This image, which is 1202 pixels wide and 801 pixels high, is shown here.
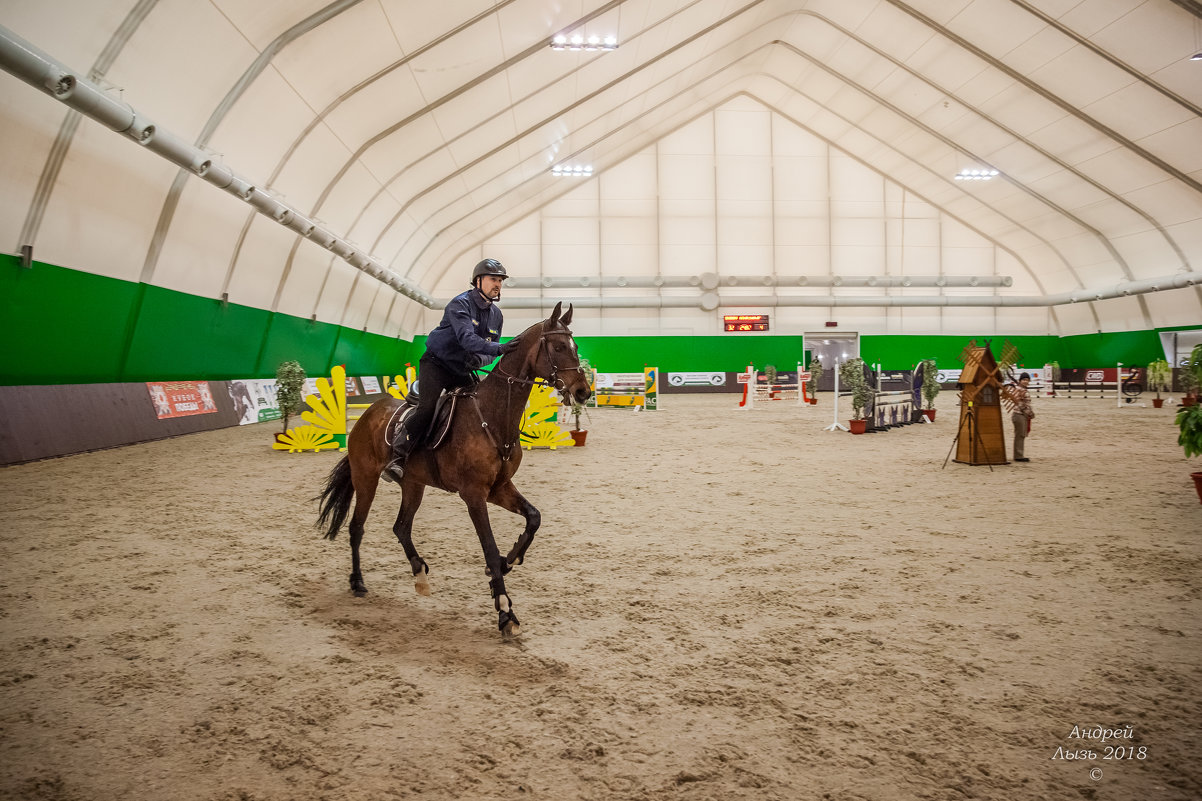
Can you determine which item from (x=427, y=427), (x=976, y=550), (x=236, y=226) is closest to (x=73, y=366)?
(x=236, y=226)

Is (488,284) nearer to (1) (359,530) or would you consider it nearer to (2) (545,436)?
(1) (359,530)

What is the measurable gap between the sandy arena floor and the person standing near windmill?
256 centimetres

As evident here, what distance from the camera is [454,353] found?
4332 mm

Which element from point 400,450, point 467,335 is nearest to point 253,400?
point 400,450

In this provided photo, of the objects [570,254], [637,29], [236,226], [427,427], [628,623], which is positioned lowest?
Answer: [628,623]

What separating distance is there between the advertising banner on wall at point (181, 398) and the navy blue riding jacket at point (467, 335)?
12.0 m

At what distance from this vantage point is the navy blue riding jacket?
13.5 ft

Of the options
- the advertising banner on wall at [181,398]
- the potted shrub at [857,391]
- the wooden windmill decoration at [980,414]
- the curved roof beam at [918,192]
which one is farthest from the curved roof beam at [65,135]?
the curved roof beam at [918,192]

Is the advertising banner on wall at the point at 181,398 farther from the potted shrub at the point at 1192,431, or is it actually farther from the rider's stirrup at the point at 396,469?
the potted shrub at the point at 1192,431

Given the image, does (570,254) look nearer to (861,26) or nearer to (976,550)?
(861,26)

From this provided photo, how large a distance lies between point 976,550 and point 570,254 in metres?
29.8

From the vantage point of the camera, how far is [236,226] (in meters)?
15.0

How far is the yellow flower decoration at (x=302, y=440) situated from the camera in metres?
12.2

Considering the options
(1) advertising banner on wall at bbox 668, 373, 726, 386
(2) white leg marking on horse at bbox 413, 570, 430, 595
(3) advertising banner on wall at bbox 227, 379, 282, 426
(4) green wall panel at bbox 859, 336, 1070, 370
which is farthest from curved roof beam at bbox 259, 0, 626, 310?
(4) green wall panel at bbox 859, 336, 1070, 370
